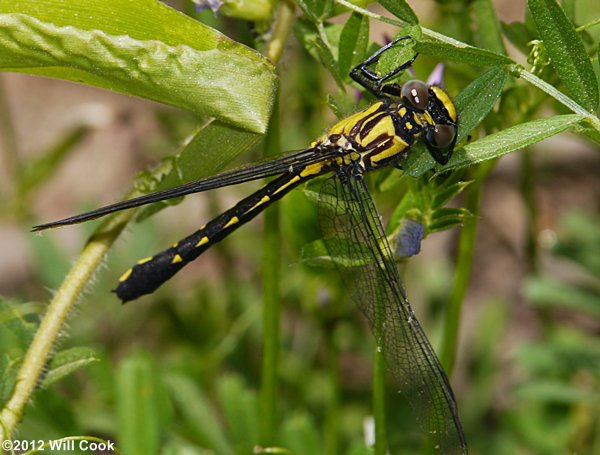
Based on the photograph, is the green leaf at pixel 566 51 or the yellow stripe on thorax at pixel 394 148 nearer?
the green leaf at pixel 566 51

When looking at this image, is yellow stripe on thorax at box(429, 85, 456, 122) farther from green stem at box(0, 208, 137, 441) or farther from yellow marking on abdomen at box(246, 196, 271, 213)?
green stem at box(0, 208, 137, 441)

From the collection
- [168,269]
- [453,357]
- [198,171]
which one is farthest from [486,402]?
[198,171]

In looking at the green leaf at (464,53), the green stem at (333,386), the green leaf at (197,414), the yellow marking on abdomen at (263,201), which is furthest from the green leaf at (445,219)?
the green leaf at (197,414)

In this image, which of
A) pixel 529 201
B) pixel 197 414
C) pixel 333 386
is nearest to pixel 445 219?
pixel 333 386

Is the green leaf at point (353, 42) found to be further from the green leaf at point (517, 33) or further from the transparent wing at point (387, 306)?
the green leaf at point (517, 33)

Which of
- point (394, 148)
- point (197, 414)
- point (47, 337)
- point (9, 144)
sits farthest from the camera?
point (9, 144)

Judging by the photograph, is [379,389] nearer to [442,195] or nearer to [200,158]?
[442,195]
